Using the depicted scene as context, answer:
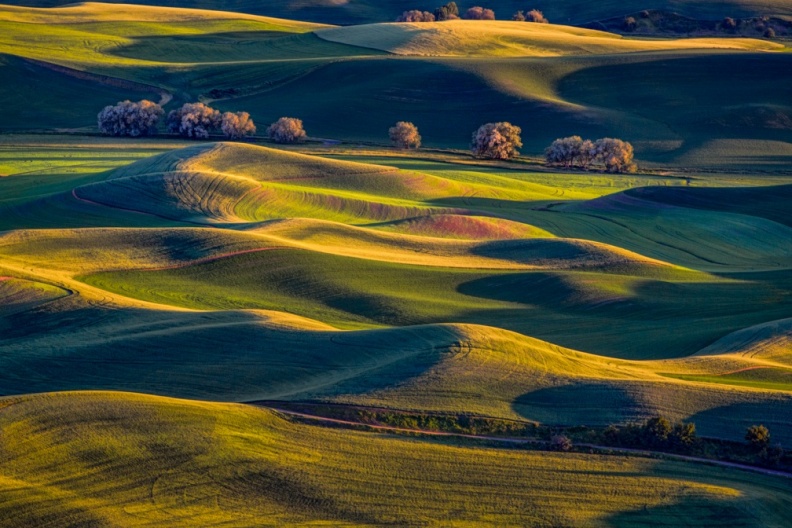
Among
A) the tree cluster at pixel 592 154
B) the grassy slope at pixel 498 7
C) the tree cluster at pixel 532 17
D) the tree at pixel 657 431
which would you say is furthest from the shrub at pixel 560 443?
the tree cluster at pixel 532 17

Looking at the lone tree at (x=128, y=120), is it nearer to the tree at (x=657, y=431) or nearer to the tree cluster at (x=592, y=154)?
the tree cluster at (x=592, y=154)

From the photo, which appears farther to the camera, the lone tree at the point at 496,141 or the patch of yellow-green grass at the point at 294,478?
the lone tree at the point at 496,141

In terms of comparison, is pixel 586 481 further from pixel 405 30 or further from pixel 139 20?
pixel 139 20

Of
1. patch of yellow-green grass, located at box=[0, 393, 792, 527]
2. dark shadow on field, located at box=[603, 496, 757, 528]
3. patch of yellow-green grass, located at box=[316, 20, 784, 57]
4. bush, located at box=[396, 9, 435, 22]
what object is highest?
bush, located at box=[396, 9, 435, 22]

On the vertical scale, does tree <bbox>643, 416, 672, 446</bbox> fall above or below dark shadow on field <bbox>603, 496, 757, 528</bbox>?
above

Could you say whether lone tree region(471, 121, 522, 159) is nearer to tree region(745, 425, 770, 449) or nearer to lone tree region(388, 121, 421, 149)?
lone tree region(388, 121, 421, 149)

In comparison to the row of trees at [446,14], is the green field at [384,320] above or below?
below

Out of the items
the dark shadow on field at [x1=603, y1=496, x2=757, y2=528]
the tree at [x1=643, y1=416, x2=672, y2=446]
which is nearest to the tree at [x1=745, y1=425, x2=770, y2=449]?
the tree at [x1=643, y1=416, x2=672, y2=446]

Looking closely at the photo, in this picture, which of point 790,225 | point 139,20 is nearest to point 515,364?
point 790,225
